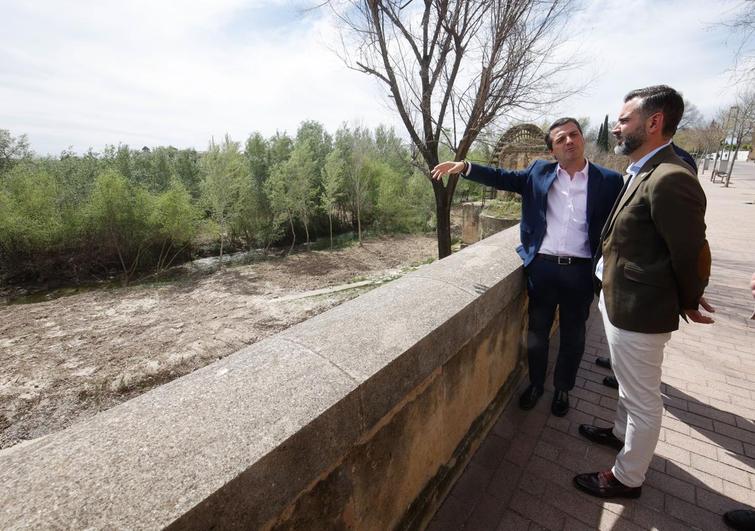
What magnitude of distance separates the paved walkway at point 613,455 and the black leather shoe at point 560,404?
54 millimetres

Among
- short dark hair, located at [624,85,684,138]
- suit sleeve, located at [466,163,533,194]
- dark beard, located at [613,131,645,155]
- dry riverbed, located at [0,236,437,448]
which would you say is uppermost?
short dark hair, located at [624,85,684,138]

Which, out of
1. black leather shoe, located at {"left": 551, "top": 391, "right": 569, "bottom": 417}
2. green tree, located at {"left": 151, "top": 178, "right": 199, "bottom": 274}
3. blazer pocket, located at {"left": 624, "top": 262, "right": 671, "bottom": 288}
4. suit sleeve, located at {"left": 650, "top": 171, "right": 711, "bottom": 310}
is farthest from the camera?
green tree, located at {"left": 151, "top": 178, "right": 199, "bottom": 274}

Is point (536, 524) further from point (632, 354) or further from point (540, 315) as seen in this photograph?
point (540, 315)

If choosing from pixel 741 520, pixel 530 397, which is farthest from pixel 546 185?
pixel 741 520

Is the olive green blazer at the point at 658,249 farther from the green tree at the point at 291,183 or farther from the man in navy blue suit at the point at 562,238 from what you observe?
the green tree at the point at 291,183

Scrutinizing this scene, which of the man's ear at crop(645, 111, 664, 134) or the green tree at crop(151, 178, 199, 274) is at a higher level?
A: the man's ear at crop(645, 111, 664, 134)

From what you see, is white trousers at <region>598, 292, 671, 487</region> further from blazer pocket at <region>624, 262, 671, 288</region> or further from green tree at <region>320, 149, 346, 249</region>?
green tree at <region>320, 149, 346, 249</region>

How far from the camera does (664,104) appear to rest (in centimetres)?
167

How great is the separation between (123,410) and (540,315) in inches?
93.3

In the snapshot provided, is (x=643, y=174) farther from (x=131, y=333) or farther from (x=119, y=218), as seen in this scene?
(x=119, y=218)

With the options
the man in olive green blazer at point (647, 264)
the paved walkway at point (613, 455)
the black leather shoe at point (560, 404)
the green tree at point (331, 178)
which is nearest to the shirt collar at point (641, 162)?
the man in olive green blazer at point (647, 264)

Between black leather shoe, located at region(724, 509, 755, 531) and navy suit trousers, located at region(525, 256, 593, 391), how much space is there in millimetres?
938

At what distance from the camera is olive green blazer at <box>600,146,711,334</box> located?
1486mm

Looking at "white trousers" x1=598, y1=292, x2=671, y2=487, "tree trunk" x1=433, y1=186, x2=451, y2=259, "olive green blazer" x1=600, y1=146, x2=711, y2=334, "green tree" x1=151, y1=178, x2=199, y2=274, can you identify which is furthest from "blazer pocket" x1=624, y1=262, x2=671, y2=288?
"green tree" x1=151, y1=178, x2=199, y2=274
